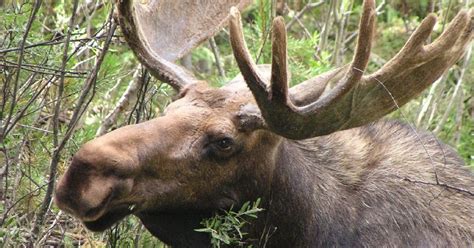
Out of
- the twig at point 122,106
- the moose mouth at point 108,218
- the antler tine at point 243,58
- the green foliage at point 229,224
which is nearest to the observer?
the antler tine at point 243,58

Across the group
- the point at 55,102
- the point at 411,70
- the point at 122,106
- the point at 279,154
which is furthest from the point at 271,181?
the point at 122,106

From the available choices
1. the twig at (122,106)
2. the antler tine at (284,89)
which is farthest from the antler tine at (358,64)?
the twig at (122,106)

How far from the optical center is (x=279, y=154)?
6141 millimetres

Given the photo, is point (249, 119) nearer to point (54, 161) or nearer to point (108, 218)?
point (108, 218)

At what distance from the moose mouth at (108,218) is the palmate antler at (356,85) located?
84 cm

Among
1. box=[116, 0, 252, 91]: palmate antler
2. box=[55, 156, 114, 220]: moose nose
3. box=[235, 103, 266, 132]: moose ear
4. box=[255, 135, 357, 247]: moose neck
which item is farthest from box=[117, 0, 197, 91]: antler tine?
box=[55, 156, 114, 220]: moose nose

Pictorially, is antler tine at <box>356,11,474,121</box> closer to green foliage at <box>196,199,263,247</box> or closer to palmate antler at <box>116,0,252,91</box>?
green foliage at <box>196,199,263,247</box>

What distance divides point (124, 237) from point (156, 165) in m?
1.46

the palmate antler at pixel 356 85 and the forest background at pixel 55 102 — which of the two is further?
the forest background at pixel 55 102

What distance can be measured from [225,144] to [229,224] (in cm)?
42

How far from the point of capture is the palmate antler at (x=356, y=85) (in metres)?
5.41

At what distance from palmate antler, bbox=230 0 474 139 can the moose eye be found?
25 centimetres

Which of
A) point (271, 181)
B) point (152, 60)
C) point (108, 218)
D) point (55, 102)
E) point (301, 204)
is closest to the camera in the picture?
point (108, 218)

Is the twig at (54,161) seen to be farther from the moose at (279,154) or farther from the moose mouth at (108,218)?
the moose mouth at (108,218)
